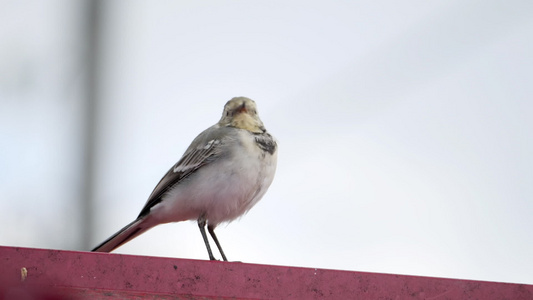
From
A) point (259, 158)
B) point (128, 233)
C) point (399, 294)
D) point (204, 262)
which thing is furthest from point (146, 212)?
point (399, 294)

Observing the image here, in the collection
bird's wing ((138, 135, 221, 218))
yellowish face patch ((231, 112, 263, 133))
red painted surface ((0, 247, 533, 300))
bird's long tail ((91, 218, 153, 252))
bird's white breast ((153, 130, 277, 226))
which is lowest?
red painted surface ((0, 247, 533, 300))

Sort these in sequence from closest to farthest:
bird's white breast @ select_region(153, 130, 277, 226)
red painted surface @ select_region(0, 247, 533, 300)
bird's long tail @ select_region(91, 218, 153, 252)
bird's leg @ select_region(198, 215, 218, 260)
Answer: red painted surface @ select_region(0, 247, 533, 300) < bird's white breast @ select_region(153, 130, 277, 226) < bird's long tail @ select_region(91, 218, 153, 252) < bird's leg @ select_region(198, 215, 218, 260)

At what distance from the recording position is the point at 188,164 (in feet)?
14.5

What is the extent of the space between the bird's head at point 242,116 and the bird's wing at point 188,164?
0.22 m

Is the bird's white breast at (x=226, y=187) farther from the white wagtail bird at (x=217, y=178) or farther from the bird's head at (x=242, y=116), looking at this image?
the bird's head at (x=242, y=116)

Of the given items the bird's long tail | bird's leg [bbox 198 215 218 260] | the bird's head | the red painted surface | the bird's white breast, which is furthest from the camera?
the bird's head

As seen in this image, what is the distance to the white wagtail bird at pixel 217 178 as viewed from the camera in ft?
13.6

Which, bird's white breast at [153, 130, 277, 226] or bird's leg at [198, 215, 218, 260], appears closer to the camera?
bird's white breast at [153, 130, 277, 226]

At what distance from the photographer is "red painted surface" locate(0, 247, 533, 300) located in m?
2.54

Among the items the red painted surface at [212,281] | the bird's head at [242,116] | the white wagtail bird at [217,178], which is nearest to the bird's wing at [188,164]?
the white wagtail bird at [217,178]

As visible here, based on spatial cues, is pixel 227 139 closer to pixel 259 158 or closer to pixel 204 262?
pixel 259 158

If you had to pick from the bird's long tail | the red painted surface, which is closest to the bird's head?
the bird's long tail

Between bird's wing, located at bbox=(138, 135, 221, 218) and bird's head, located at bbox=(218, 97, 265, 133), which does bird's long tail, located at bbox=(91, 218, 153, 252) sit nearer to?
bird's wing, located at bbox=(138, 135, 221, 218)

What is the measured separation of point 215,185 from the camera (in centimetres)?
418
